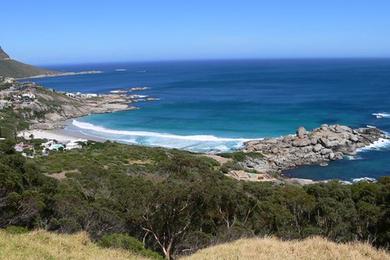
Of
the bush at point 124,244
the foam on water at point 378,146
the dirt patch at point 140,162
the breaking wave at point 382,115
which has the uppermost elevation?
the bush at point 124,244

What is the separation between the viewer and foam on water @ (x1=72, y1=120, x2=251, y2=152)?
68438 mm

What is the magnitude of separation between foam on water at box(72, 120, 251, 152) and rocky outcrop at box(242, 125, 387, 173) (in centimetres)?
395

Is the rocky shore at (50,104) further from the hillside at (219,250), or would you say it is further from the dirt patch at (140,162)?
the hillside at (219,250)

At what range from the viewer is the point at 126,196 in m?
22.5

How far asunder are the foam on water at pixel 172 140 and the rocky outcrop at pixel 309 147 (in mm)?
3949

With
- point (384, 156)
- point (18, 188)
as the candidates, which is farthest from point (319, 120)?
point (18, 188)

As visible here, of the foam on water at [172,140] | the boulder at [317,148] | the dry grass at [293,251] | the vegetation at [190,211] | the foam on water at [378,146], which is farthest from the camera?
the foam on water at [172,140]

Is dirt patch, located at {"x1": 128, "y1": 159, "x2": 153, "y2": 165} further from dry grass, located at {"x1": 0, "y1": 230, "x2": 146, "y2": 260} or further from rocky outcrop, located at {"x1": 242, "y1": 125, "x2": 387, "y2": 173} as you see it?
dry grass, located at {"x1": 0, "y1": 230, "x2": 146, "y2": 260}

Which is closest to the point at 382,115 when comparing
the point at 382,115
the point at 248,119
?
the point at 382,115

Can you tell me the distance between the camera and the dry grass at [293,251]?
34.3 ft

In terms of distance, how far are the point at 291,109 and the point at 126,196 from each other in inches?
3105

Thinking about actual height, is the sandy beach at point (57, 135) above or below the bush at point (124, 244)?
below

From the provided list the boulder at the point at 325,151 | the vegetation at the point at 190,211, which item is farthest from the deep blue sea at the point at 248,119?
the vegetation at the point at 190,211

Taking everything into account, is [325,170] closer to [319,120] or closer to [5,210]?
[319,120]
